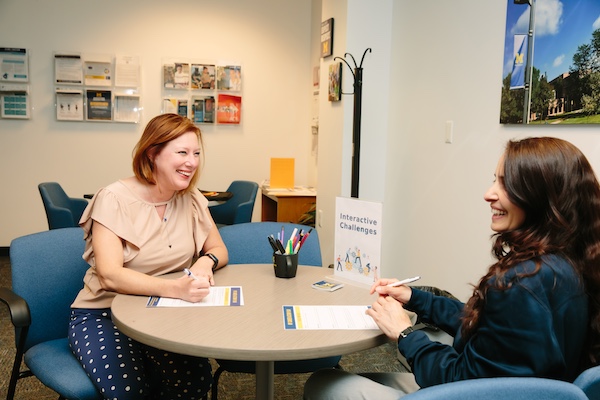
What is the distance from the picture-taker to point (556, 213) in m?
1.31

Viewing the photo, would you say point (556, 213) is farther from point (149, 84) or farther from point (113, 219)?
point (149, 84)

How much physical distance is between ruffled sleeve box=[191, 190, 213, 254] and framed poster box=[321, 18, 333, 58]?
7.72ft

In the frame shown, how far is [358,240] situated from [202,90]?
432 centimetres

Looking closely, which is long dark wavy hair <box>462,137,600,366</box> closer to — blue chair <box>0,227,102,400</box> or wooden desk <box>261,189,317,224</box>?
blue chair <box>0,227,102,400</box>

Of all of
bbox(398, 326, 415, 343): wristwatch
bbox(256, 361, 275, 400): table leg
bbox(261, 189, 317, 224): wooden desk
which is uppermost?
bbox(398, 326, 415, 343): wristwatch

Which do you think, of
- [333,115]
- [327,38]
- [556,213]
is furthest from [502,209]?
[327,38]

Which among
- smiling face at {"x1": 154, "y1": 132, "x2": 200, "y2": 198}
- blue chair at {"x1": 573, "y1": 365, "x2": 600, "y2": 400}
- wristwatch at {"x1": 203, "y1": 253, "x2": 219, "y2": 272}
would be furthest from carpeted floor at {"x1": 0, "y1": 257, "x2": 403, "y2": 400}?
blue chair at {"x1": 573, "y1": 365, "x2": 600, "y2": 400}

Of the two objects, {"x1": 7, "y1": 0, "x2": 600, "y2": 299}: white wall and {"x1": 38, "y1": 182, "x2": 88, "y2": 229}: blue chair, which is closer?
{"x1": 7, "y1": 0, "x2": 600, "y2": 299}: white wall

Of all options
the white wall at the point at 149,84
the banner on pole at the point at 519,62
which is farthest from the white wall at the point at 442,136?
the white wall at the point at 149,84

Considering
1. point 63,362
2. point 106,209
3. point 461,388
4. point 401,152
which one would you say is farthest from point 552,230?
point 401,152

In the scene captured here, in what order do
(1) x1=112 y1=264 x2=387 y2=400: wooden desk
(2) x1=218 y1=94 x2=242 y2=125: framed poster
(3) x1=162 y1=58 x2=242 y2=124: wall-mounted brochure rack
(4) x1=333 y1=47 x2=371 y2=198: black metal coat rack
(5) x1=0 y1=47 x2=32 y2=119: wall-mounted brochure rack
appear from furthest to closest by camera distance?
(2) x1=218 y1=94 x2=242 y2=125: framed poster → (3) x1=162 y1=58 x2=242 y2=124: wall-mounted brochure rack → (5) x1=0 y1=47 x2=32 y2=119: wall-mounted brochure rack → (4) x1=333 y1=47 x2=371 y2=198: black metal coat rack → (1) x1=112 y1=264 x2=387 y2=400: wooden desk

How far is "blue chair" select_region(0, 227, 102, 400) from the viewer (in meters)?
1.83

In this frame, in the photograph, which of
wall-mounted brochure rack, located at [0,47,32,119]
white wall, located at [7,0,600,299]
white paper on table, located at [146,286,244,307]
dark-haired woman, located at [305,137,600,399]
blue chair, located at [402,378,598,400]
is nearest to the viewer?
blue chair, located at [402,378,598,400]

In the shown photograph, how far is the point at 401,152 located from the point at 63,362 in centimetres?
258
